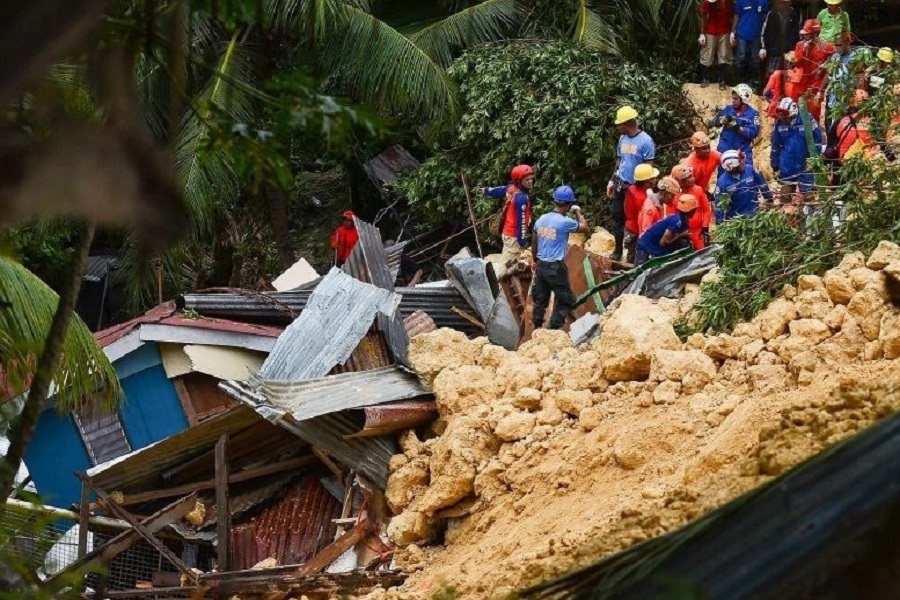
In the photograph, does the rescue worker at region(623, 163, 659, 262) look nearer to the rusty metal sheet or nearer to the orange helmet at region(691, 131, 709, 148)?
the orange helmet at region(691, 131, 709, 148)

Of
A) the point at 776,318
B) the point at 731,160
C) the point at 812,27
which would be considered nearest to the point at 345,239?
the point at 731,160

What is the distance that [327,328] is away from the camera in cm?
1487

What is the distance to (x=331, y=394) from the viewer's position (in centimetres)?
1388

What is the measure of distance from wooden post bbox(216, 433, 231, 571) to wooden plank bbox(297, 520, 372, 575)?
105 centimetres

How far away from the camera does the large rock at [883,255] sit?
11.1 metres

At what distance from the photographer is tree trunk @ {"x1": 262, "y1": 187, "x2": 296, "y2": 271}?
2133cm

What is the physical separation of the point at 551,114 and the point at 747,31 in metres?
2.60

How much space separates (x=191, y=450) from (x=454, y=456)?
3333 mm

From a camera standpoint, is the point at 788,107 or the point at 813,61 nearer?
the point at 788,107

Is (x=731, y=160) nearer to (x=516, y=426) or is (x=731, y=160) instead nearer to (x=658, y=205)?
(x=658, y=205)

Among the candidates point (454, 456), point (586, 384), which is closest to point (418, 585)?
point (454, 456)

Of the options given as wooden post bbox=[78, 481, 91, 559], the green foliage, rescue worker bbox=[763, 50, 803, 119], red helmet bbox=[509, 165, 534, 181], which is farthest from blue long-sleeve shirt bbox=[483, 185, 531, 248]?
wooden post bbox=[78, 481, 91, 559]

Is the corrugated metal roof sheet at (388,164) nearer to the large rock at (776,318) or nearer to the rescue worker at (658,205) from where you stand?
the rescue worker at (658,205)

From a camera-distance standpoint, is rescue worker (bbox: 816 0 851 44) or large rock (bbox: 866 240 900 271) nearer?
large rock (bbox: 866 240 900 271)
